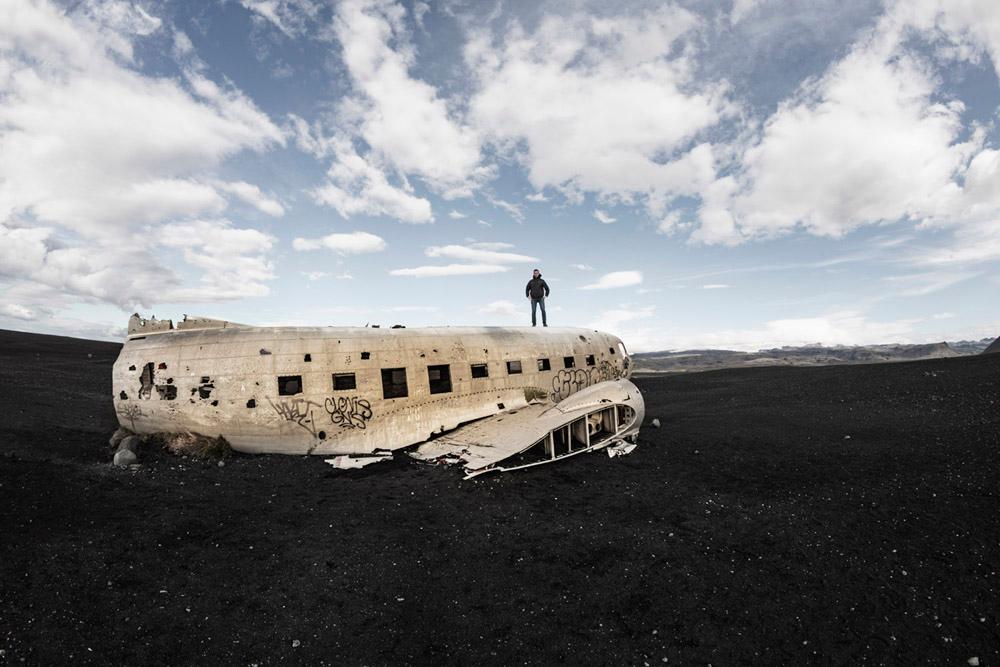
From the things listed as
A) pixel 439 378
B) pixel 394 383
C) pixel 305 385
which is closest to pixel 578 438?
pixel 439 378

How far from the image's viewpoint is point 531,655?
6.27m

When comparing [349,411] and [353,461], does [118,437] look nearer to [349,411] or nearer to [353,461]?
[349,411]

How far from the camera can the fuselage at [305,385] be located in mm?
14273

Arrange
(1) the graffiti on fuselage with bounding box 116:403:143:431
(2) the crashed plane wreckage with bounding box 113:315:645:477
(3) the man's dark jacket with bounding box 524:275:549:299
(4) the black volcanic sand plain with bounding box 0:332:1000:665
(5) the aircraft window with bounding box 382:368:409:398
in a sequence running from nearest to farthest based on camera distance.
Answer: (4) the black volcanic sand plain with bounding box 0:332:1000:665 < (2) the crashed plane wreckage with bounding box 113:315:645:477 < (1) the graffiti on fuselage with bounding box 116:403:143:431 < (5) the aircraft window with bounding box 382:368:409:398 < (3) the man's dark jacket with bounding box 524:275:549:299

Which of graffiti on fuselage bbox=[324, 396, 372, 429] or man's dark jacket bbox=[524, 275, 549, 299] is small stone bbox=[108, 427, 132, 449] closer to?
graffiti on fuselage bbox=[324, 396, 372, 429]

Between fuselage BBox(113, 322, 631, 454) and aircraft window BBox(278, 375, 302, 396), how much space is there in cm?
3

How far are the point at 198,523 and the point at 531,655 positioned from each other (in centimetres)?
834

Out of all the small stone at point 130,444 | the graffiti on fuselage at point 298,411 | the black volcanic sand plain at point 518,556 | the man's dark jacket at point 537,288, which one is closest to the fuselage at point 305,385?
the graffiti on fuselage at point 298,411

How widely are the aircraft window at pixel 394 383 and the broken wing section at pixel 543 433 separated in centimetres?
214

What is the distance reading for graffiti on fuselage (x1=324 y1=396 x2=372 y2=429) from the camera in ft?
48.6

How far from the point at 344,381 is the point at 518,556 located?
9073 millimetres

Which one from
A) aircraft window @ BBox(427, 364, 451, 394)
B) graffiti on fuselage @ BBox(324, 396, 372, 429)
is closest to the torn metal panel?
graffiti on fuselage @ BBox(324, 396, 372, 429)

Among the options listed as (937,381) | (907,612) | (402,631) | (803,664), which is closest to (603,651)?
(803,664)

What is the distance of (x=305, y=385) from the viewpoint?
14.6m
